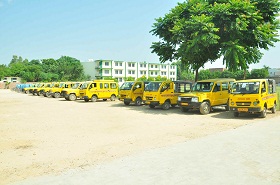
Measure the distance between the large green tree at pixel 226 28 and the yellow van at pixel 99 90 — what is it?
7.53 m

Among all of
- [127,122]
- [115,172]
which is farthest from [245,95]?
[115,172]

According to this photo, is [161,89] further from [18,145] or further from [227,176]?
[227,176]

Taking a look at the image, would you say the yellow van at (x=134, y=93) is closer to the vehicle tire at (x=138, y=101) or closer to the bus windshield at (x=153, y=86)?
the vehicle tire at (x=138, y=101)

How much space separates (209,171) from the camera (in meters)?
5.30

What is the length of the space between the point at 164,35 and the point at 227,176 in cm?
1481

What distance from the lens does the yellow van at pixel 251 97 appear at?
496 inches

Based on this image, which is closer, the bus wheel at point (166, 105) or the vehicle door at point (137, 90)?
the bus wheel at point (166, 105)

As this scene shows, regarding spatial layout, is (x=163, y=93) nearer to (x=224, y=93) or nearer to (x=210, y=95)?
(x=210, y=95)

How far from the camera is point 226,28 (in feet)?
52.2

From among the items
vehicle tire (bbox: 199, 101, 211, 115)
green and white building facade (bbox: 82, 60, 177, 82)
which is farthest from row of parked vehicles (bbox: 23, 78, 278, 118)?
green and white building facade (bbox: 82, 60, 177, 82)

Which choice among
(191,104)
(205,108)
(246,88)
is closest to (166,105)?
(191,104)

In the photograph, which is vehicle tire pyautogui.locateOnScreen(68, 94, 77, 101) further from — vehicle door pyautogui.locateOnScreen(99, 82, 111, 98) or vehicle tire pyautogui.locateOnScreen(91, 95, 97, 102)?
vehicle door pyautogui.locateOnScreen(99, 82, 111, 98)

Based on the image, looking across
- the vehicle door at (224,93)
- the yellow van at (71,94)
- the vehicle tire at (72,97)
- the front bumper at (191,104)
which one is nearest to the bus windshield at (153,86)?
the front bumper at (191,104)

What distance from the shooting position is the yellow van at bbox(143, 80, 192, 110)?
16.9m
